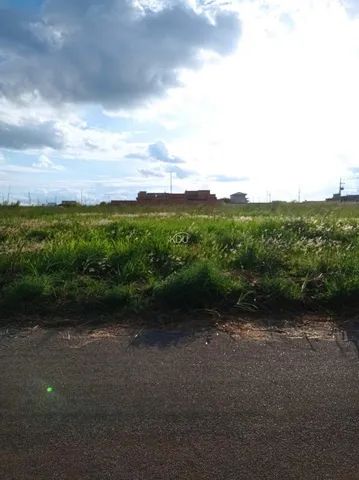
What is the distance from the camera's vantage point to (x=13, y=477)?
2.37 m

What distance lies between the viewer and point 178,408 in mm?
2965

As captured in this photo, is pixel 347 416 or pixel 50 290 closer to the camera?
pixel 347 416

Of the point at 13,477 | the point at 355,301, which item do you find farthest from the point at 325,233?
the point at 13,477

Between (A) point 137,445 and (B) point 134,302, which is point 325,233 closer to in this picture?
(B) point 134,302

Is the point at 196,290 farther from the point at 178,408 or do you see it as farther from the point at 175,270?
the point at 178,408

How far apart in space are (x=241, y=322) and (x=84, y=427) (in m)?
2.16

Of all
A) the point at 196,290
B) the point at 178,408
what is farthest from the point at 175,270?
the point at 178,408

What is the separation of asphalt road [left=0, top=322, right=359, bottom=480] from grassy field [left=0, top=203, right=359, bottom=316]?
886 mm

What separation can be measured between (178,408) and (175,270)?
3.12 m

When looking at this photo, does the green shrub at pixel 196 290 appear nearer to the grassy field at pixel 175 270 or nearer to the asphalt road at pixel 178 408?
the grassy field at pixel 175 270

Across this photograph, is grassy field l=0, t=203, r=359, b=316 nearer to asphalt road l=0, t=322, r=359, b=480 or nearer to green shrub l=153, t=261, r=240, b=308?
green shrub l=153, t=261, r=240, b=308

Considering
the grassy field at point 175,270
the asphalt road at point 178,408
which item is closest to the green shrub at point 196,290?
the grassy field at point 175,270

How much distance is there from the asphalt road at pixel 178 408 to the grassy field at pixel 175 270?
89 cm

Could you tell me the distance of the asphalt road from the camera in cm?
247
